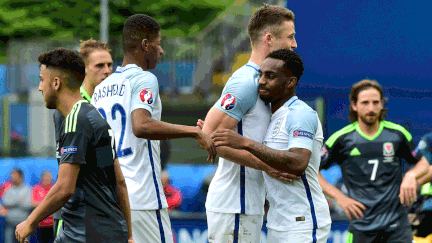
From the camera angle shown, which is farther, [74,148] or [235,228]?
[235,228]

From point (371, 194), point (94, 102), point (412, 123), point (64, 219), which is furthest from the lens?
point (412, 123)

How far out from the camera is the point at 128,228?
4.43 meters

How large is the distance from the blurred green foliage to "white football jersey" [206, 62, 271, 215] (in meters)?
25.9

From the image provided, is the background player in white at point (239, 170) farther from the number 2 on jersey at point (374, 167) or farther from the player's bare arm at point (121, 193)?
the number 2 on jersey at point (374, 167)

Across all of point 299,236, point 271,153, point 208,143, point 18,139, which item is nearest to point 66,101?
point 208,143

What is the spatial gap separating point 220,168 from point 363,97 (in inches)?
110

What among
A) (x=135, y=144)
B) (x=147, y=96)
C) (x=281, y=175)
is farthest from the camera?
A: (x=135, y=144)

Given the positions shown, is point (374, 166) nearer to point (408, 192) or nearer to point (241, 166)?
point (408, 192)

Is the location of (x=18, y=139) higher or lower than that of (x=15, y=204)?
higher

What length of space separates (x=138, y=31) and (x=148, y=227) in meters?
1.63

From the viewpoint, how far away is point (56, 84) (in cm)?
425

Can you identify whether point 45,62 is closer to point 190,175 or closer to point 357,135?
point 357,135

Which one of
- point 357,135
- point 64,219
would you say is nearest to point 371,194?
point 357,135

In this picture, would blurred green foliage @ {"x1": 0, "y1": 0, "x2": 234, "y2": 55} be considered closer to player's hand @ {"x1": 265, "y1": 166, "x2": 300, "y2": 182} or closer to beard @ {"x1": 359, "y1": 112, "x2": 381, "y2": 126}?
beard @ {"x1": 359, "y1": 112, "x2": 381, "y2": 126}
